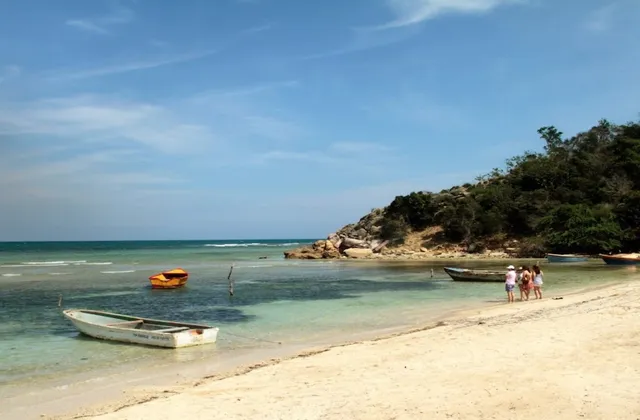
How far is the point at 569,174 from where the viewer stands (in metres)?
69.5

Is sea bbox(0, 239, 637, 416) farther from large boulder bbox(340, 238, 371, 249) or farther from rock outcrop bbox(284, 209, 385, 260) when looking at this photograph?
large boulder bbox(340, 238, 371, 249)

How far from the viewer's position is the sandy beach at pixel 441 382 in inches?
321

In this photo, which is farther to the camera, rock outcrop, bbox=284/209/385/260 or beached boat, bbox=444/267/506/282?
rock outcrop, bbox=284/209/385/260

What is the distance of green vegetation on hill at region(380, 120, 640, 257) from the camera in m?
55.9

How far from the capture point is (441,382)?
9.65 metres

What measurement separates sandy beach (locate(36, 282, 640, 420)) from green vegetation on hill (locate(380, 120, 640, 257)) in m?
46.5

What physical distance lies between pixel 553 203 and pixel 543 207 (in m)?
1.31

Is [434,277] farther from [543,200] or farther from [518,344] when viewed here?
[543,200]

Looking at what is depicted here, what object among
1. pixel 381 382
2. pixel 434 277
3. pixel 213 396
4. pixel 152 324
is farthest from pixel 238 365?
pixel 434 277

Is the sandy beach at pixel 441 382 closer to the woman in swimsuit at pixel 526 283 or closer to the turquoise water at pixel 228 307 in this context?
the turquoise water at pixel 228 307

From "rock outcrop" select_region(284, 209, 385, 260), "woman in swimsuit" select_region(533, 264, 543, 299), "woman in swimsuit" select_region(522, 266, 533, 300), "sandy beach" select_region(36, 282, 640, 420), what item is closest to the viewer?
"sandy beach" select_region(36, 282, 640, 420)

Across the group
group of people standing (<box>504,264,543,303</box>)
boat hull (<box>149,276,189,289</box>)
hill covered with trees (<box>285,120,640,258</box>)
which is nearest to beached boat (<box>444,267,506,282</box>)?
group of people standing (<box>504,264,543,303</box>)

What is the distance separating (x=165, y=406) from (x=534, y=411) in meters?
5.96

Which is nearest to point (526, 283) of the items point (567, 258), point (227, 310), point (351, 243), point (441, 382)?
point (227, 310)
